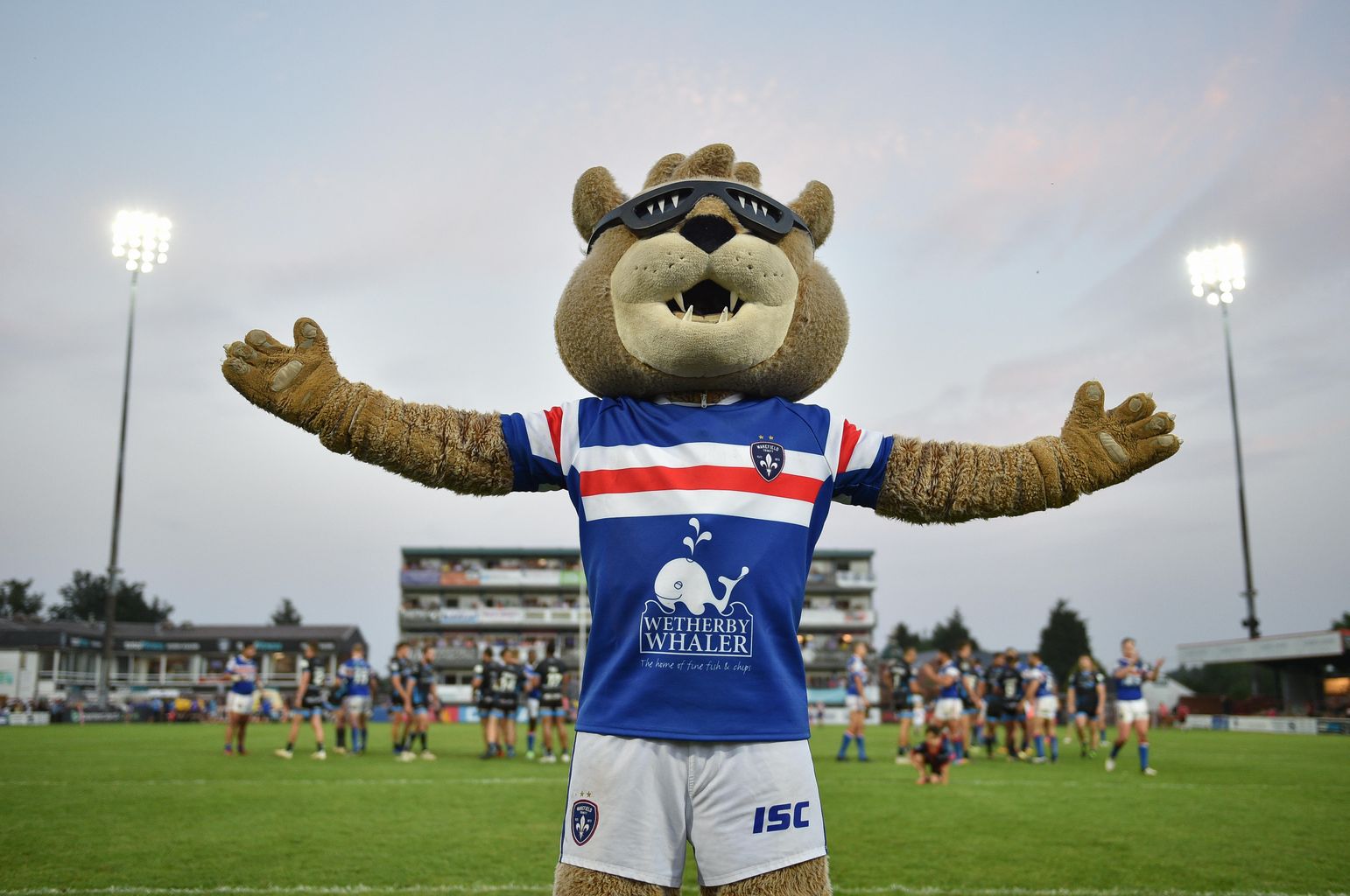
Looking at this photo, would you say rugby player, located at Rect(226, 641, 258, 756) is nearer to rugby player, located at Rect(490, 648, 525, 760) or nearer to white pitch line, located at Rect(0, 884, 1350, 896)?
rugby player, located at Rect(490, 648, 525, 760)

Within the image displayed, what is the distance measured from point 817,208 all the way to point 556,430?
130 cm

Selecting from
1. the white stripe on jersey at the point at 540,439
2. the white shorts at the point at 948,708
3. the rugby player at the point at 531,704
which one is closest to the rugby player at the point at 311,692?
the rugby player at the point at 531,704

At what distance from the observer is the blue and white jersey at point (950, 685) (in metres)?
15.2

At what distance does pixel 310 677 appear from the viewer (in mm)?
15930

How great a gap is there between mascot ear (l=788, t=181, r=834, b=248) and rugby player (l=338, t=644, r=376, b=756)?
1448 cm

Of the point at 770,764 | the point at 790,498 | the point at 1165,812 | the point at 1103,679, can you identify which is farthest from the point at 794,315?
the point at 1103,679

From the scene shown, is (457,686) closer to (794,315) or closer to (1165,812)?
(1165,812)

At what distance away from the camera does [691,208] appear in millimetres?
3182

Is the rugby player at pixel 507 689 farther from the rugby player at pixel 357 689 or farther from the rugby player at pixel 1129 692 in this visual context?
the rugby player at pixel 1129 692

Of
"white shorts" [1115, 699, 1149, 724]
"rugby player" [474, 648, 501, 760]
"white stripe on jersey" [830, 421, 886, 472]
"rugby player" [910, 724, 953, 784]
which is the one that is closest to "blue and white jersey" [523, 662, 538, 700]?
"rugby player" [474, 648, 501, 760]

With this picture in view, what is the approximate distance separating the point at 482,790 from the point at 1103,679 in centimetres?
1207

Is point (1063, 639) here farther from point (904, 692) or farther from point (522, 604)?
point (904, 692)

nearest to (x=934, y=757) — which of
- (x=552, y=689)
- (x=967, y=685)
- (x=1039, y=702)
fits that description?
(x=967, y=685)

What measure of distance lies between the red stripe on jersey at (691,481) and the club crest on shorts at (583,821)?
0.87 metres
